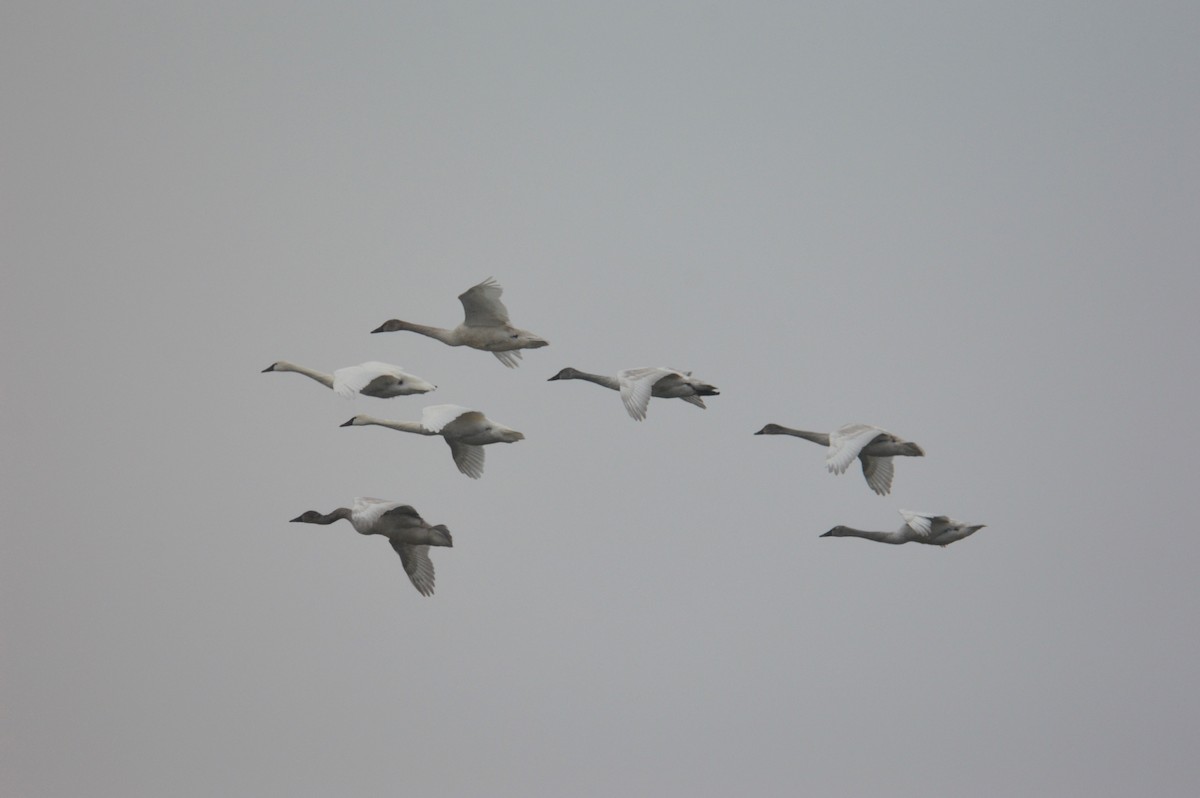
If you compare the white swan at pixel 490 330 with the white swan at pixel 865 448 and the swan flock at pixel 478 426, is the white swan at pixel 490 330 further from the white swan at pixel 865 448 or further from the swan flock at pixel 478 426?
the white swan at pixel 865 448

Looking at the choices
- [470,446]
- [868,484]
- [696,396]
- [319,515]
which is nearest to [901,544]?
[868,484]

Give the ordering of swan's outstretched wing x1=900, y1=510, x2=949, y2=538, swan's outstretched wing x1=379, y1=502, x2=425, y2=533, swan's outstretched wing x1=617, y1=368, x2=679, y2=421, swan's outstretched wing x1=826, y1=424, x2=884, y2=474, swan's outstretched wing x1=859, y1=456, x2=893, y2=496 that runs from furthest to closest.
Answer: swan's outstretched wing x1=859, y1=456, x2=893, y2=496 < swan's outstretched wing x1=900, y1=510, x2=949, y2=538 < swan's outstretched wing x1=379, y1=502, x2=425, y2=533 < swan's outstretched wing x1=826, y1=424, x2=884, y2=474 < swan's outstretched wing x1=617, y1=368, x2=679, y2=421

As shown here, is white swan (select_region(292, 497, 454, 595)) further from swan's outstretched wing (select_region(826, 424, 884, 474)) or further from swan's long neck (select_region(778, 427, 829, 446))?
swan's long neck (select_region(778, 427, 829, 446))

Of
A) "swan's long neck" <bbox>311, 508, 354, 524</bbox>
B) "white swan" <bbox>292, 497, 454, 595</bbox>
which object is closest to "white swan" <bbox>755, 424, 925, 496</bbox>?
"white swan" <bbox>292, 497, 454, 595</bbox>

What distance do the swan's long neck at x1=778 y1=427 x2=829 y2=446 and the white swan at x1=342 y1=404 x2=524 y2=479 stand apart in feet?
24.7

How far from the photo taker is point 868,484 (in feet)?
168

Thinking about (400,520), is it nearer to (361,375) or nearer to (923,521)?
(361,375)

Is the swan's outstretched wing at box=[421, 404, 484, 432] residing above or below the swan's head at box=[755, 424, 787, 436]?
below

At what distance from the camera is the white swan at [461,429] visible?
4659 centimetres

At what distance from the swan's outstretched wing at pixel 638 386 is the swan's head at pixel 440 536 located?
5.00m

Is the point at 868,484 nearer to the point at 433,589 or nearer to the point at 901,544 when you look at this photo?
the point at 901,544

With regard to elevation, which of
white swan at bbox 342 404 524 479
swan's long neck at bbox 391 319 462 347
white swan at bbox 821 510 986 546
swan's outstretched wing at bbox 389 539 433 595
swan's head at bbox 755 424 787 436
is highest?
swan's long neck at bbox 391 319 462 347

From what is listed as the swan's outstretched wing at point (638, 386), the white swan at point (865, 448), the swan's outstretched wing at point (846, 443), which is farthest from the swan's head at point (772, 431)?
the swan's outstretched wing at point (638, 386)

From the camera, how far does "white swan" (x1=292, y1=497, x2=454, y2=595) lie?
46656 millimetres
